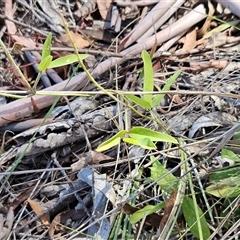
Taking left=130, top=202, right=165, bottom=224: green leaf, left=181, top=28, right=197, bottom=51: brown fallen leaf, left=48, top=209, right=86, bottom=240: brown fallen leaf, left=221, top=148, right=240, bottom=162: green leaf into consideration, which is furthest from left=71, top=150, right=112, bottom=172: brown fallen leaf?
left=181, top=28, right=197, bottom=51: brown fallen leaf

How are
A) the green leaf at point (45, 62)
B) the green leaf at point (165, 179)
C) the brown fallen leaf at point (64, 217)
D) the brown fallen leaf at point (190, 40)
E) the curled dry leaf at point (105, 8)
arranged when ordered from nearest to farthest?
the green leaf at point (45, 62) < the green leaf at point (165, 179) < the brown fallen leaf at point (64, 217) < the brown fallen leaf at point (190, 40) < the curled dry leaf at point (105, 8)

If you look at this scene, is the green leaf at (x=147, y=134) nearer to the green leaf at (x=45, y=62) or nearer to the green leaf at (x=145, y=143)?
the green leaf at (x=145, y=143)

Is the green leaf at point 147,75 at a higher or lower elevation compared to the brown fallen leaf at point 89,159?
higher

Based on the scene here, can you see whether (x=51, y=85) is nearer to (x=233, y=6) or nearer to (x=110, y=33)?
(x=110, y=33)

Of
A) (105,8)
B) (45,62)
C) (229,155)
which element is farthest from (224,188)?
(105,8)

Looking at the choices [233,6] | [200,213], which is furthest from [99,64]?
[200,213]

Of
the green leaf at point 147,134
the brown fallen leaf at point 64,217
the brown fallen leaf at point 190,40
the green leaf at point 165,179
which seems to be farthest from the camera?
the brown fallen leaf at point 190,40

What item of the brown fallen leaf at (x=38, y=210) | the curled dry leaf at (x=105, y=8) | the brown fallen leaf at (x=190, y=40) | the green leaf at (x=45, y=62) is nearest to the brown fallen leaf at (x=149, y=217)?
the brown fallen leaf at (x=38, y=210)
